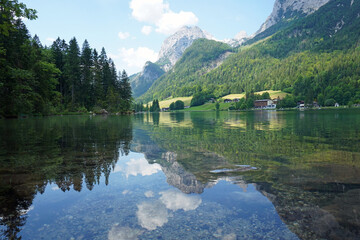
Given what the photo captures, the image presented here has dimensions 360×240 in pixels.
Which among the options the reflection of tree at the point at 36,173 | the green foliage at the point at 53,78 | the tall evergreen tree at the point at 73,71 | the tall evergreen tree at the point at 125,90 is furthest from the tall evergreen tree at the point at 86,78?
the reflection of tree at the point at 36,173

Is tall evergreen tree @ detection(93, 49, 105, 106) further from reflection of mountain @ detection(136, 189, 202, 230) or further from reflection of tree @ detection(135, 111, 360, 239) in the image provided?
reflection of mountain @ detection(136, 189, 202, 230)

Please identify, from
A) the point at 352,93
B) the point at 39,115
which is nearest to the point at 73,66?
the point at 39,115

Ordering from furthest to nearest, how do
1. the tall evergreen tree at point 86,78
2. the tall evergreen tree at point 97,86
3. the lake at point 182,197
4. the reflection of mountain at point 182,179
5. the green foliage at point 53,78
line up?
the tall evergreen tree at point 97,86 → the tall evergreen tree at point 86,78 → the green foliage at point 53,78 → the reflection of mountain at point 182,179 → the lake at point 182,197

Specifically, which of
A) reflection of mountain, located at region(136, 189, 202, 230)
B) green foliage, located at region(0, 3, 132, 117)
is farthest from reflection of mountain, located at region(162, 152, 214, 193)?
green foliage, located at region(0, 3, 132, 117)

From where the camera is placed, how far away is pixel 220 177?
886 cm

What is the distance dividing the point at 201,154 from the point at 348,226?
874 cm

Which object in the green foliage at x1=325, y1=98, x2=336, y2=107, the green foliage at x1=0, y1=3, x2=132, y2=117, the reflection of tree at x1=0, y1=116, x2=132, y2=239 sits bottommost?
the reflection of tree at x1=0, y1=116, x2=132, y2=239

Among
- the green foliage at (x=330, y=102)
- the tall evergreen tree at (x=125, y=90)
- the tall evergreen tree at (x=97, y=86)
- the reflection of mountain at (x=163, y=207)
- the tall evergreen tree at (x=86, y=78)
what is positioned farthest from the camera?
the green foliage at (x=330, y=102)

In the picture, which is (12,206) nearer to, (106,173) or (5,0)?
(106,173)

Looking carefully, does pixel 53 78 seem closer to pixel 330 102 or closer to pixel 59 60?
pixel 59 60

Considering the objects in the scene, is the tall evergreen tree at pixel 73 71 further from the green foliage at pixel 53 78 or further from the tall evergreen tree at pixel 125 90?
the tall evergreen tree at pixel 125 90

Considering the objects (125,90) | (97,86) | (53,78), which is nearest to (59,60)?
(97,86)

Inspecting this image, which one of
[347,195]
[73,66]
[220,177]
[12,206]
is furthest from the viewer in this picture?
[73,66]

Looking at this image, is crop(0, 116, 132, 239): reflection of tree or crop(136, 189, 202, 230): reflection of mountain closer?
crop(136, 189, 202, 230): reflection of mountain
